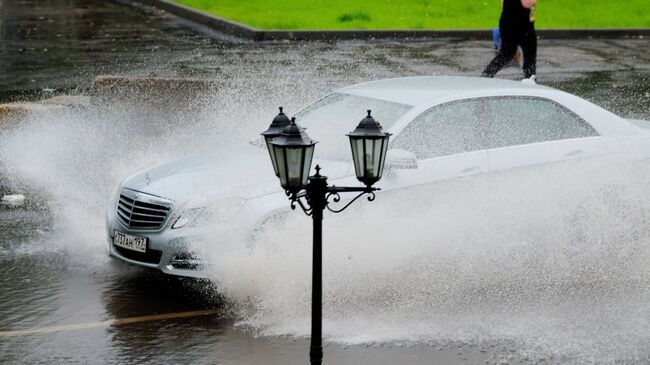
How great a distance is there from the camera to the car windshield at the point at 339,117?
30.2 ft

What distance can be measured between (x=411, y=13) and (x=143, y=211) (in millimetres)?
19657

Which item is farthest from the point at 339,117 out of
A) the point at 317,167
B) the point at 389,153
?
the point at 317,167

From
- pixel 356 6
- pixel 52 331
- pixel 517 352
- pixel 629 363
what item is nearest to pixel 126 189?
pixel 52 331

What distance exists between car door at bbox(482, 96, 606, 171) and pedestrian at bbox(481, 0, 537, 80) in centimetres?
676

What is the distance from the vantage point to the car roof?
9602 millimetres

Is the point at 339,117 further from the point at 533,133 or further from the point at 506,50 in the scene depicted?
the point at 506,50

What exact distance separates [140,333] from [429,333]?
1885mm

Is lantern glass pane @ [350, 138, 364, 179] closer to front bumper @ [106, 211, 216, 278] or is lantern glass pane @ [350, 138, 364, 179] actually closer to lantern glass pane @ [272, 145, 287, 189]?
lantern glass pane @ [272, 145, 287, 189]

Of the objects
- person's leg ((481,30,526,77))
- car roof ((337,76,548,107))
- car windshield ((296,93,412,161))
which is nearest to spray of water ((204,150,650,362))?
car windshield ((296,93,412,161))

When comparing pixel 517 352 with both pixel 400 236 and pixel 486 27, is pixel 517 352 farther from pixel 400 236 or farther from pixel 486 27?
pixel 486 27

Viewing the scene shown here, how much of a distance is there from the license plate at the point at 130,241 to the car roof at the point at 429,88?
95.0 inches

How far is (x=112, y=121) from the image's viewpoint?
15688mm

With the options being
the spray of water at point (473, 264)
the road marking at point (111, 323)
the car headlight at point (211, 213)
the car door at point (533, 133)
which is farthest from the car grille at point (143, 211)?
the car door at point (533, 133)

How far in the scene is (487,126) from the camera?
960 cm
